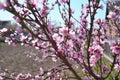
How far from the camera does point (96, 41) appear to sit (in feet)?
14.5

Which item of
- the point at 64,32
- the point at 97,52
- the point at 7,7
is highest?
the point at 7,7

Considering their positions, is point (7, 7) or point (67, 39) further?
point (67, 39)

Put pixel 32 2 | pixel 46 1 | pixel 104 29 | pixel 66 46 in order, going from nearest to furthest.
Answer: pixel 32 2 < pixel 66 46 < pixel 46 1 < pixel 104 29

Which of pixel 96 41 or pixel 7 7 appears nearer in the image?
pixel 7 7

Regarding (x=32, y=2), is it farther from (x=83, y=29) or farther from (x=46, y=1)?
(x=83, y=29)

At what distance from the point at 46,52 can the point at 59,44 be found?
1.45 m

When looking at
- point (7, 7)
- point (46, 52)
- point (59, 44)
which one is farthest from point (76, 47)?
point (7, 7)

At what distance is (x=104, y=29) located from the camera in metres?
4.93

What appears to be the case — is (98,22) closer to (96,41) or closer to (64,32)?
(96,41)

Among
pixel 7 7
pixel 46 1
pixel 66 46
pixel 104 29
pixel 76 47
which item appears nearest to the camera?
pixel 7 7

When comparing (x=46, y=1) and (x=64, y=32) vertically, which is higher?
(x=46, y=1)

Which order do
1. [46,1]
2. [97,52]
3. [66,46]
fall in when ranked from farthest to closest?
[46,1], [66,46], [97,52]

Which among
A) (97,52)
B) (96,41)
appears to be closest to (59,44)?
(97,52)

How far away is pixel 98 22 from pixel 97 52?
3.62ft
